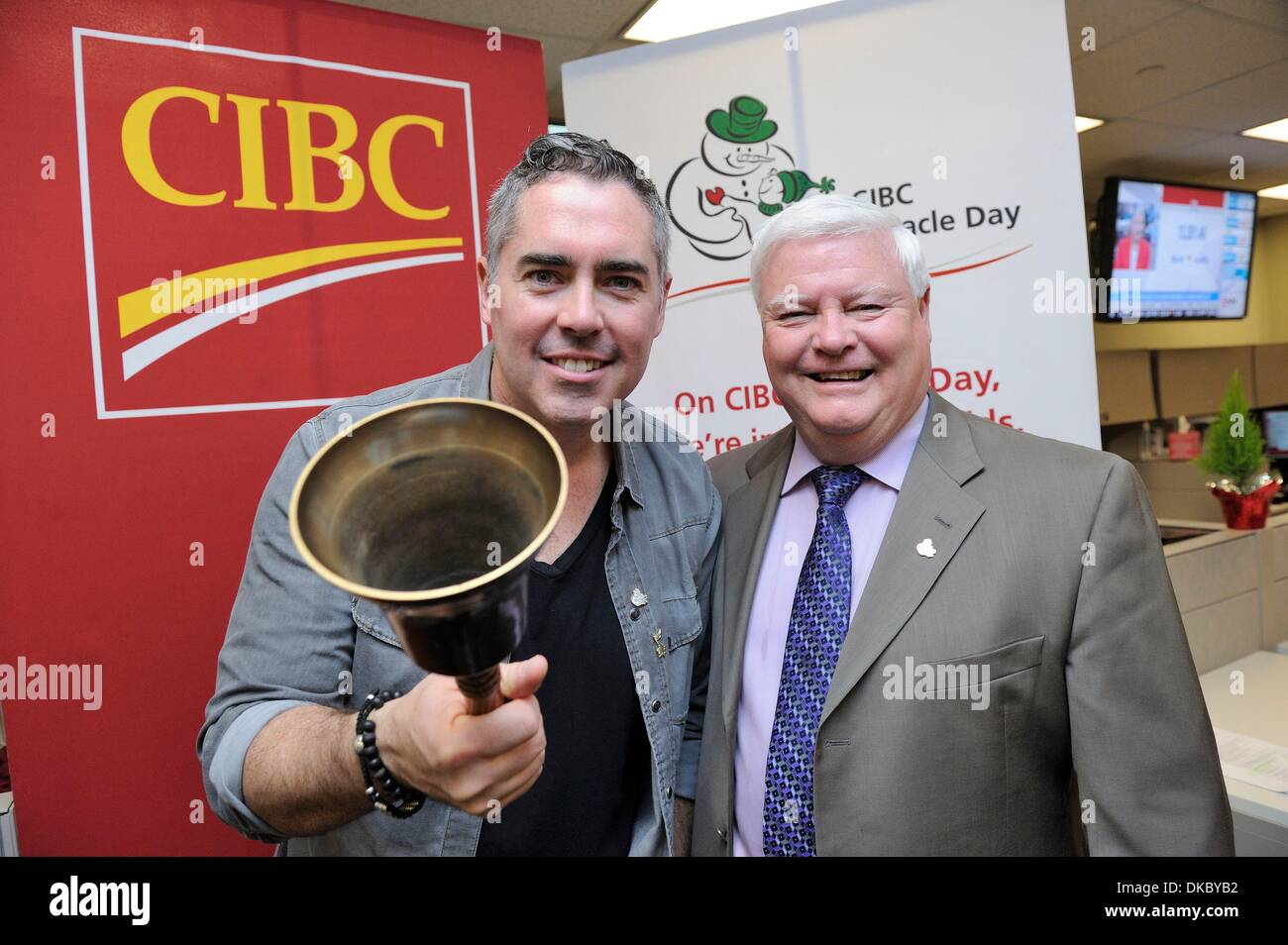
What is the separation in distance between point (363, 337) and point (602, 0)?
2033 millimetres

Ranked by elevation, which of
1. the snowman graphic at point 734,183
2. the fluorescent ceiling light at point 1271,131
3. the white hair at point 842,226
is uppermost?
the fluorescent ceiling light at point 1271,131

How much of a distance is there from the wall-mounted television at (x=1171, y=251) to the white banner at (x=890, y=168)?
12.6 ft

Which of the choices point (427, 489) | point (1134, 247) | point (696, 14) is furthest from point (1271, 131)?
point (427, 489)

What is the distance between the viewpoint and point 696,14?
3.72m

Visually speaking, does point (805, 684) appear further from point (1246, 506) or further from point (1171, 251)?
point (1171, 251)

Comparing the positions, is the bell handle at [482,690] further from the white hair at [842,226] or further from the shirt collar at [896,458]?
the white hair at [842,226]

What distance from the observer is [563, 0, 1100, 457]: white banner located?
7.82 feet

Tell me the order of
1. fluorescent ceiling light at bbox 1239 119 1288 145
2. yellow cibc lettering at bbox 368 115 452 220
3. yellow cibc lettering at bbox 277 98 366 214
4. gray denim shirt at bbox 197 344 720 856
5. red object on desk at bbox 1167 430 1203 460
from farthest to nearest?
1. red object on desk at bbox 1167 430 1203 460
2. fluorescent ceiling light at bbox 1239 119 1288 145
3. yellow cibc lettering at bbox 368 115 452 220
4. yellow cibc lettering at bbox 277 98 366 214
5. gray denim shirt at bbox 197 344 720 856

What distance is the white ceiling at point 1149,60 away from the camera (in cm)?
364

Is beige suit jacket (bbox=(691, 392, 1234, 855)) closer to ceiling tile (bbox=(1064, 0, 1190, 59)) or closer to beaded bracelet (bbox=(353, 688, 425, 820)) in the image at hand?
beaded bracelet (bbox=(353, 688, 425, 820))

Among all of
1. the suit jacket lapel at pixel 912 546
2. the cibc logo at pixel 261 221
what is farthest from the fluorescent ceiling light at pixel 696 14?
the suit jacket lapel at pixel 912 546

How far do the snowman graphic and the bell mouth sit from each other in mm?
1887

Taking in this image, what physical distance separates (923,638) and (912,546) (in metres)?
0.16

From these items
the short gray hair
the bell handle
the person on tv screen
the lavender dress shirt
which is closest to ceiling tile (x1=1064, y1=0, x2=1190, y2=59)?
the person on tv screen
